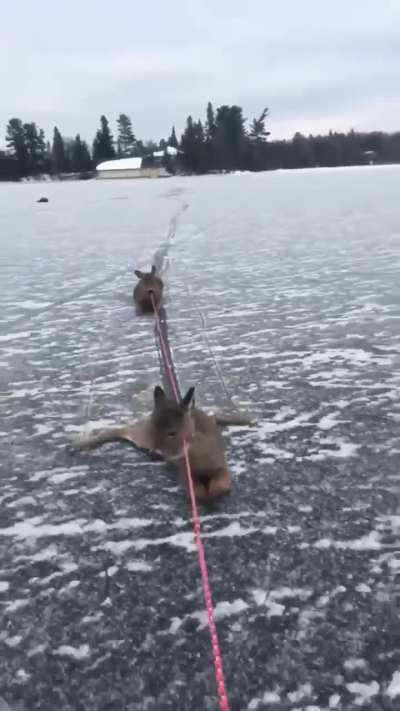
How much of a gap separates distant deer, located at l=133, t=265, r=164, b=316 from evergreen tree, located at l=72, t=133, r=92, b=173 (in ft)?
349

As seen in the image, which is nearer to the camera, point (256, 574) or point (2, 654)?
point (2, 654)

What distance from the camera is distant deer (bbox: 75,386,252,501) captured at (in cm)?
344

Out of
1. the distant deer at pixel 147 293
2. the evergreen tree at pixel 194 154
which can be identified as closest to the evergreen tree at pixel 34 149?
the evergreen tree at pixel 194 154

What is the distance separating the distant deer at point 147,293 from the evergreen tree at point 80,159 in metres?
106

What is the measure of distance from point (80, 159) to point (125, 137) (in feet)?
94.8

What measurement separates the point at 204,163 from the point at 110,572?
4251 inches

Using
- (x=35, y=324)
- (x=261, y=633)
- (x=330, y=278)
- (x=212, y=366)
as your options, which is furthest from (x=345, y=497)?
(x=330, y=278)

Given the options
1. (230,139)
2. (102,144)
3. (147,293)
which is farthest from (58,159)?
(147,293)

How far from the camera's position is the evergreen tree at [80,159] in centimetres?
10931

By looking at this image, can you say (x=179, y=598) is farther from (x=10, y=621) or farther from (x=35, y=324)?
(x=35, y=324)

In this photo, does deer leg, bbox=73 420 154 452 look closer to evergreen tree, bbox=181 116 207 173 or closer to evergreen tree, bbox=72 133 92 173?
evergreen tree, bbox=181 116 207 173

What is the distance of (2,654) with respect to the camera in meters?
2.39

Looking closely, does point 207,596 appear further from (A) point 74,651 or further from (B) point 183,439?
(B) point 183,439

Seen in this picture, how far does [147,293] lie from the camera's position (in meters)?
7.96
